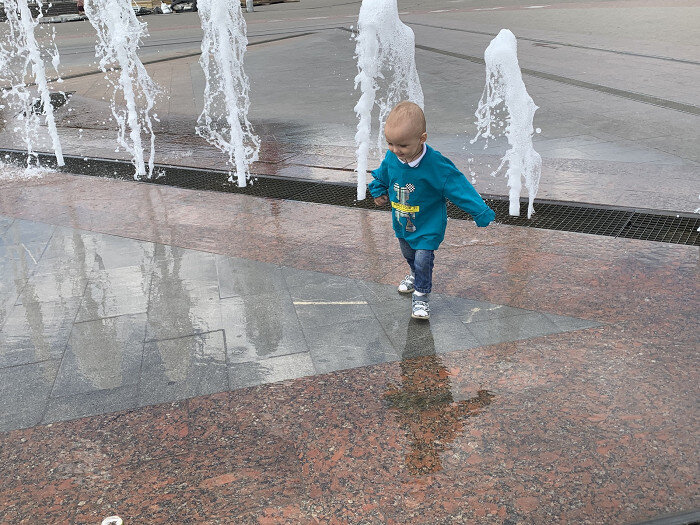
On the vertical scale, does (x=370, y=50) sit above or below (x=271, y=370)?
above

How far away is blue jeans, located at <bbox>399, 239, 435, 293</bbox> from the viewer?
3.56 m

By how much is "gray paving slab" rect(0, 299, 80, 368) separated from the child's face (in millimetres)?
2019

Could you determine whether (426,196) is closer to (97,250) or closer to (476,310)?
(476,310)

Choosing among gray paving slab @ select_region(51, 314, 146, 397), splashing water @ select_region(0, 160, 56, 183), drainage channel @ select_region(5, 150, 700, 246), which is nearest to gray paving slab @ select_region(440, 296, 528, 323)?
drainage channel @ select_region(5, 150, 700, 246)

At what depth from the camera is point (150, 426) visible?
2887 mm

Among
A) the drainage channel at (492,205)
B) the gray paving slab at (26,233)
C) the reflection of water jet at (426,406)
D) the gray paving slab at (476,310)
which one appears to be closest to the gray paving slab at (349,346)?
the reflection of water jet at (426,406)

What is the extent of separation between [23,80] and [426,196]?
394 inches

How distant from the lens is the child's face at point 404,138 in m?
3.19

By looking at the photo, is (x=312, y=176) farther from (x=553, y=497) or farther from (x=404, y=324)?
(x=553, y=497)

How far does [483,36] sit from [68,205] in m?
11.7

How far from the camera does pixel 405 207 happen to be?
3514 mm

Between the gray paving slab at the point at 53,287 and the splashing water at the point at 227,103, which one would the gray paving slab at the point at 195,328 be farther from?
the splashing water at the point at 227,103

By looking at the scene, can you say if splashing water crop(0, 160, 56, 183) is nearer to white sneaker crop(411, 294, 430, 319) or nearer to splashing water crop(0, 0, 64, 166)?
splashing water crop(0, 0, 64, 166)

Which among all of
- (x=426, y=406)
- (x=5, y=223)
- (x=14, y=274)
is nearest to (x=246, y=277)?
(x=14, y=274)
